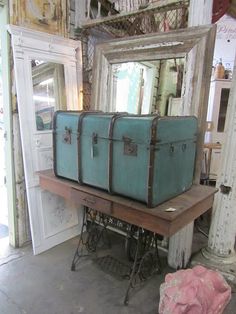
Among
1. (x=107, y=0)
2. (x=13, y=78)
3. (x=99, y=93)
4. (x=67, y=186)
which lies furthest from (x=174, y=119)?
(x=107, y=0)

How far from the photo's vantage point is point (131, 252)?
229 cm

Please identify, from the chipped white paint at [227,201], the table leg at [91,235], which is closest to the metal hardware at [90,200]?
the table leg at [91,235]

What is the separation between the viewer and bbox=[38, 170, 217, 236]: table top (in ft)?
4.54

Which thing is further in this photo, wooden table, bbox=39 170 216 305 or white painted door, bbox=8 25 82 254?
white painted door, bbox=8 25 82 254

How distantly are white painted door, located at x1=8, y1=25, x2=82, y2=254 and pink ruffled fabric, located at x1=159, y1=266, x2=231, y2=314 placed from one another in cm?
121

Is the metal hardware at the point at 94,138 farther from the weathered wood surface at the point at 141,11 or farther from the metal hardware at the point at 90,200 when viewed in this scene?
the weathered wood surface at the point at 141,11

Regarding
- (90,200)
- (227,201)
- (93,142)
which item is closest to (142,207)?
(90,200)

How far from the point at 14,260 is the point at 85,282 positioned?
2.20ft

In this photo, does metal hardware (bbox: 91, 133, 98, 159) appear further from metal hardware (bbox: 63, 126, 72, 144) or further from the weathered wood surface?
the weathered wood surface

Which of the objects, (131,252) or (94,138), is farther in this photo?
(131,252)

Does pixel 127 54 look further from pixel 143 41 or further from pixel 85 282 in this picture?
pixel 85 282

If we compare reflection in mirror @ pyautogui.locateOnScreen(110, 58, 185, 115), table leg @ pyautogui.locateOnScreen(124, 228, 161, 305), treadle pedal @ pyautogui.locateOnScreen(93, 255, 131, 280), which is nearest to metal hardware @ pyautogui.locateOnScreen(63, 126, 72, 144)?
reflection in mirror @ pyautogui.locateOnScreen(110, 58, 185, 115)

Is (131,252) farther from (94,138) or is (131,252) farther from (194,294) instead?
(94,138)

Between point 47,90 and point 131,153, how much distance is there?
1.23 m
